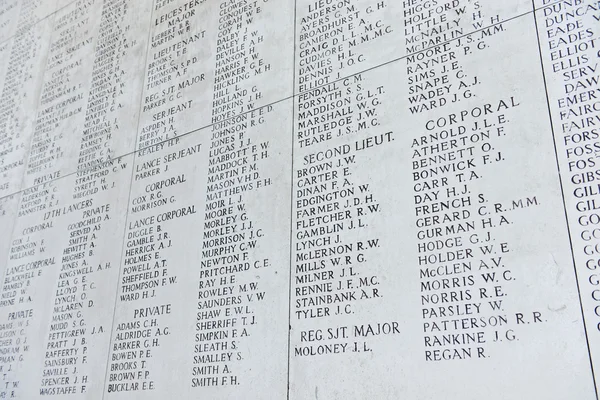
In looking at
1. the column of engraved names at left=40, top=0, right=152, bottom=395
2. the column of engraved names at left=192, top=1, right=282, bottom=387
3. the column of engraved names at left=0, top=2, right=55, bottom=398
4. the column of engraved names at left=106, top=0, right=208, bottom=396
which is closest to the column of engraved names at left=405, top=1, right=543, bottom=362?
the column of engraved names at left=192, top=1, right=282, bottom=387

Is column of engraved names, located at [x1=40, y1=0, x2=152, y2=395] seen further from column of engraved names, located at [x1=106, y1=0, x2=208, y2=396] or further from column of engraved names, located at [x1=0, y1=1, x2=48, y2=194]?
column of engraved names, located at [x1=0, y1=1, x2=48, y2=194]

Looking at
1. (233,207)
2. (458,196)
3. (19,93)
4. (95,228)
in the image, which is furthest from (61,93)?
(458,196)

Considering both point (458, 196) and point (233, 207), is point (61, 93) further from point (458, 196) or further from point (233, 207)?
point (458, 196)

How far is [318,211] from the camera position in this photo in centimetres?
301

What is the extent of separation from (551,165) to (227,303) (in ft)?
5.58

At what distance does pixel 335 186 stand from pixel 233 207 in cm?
68

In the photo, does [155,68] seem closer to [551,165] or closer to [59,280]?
[59,280]

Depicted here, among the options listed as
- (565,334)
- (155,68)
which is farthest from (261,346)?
(155,68)

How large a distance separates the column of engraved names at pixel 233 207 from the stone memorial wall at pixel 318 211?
12 mm

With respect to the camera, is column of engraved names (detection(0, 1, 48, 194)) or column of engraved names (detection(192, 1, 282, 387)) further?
column of engraved names (detection(0, 1, 48, 194))

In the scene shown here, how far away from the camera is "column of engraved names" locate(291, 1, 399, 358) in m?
2.74

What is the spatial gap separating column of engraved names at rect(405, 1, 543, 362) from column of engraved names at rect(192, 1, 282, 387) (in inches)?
35.0

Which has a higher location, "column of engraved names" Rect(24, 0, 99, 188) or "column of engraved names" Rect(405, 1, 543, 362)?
"column of engraved names" Rect(24, 0, 99, 188)

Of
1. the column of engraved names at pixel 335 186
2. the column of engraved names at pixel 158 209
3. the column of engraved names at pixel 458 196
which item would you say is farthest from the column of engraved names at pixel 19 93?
the column of engraved names at pixel 458 196
